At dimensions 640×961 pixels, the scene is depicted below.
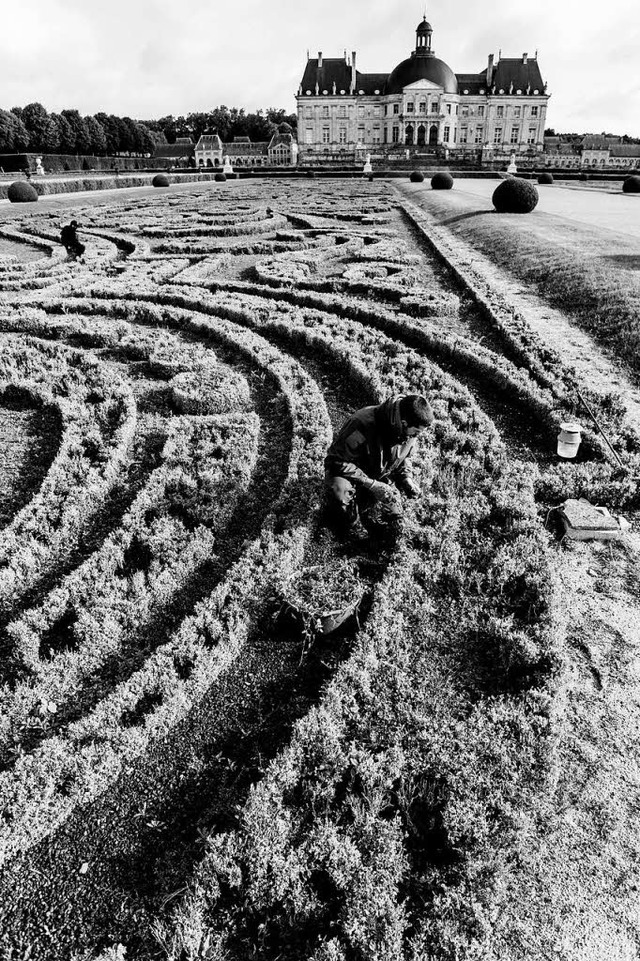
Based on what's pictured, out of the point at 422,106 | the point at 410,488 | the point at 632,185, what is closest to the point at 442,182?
the point at 632,185

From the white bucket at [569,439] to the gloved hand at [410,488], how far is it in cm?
193

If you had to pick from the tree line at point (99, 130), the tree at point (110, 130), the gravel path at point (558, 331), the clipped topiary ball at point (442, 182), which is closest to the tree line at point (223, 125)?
the tree line at point (99, 130)

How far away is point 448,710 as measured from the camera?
142 inches

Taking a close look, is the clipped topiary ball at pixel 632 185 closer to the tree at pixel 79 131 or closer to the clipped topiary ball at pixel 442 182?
the clipped topiary ball at pixel 442 182

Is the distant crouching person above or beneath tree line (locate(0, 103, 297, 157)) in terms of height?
beneath

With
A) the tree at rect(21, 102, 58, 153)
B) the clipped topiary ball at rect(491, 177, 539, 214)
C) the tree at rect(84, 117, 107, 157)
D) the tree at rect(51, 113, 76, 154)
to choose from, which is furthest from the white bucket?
the tree at rect(84, 117, 107, 157)

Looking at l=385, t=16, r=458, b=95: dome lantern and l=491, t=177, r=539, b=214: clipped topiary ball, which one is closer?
l=491, t=177, r=539, b=214: clipped topiary ball

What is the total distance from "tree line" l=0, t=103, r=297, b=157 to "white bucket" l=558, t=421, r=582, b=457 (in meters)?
85.7

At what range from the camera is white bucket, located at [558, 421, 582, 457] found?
6316 mm

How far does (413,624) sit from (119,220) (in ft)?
78.6

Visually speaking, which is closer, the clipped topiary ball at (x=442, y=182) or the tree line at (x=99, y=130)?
the clipped topiary ball at (x=442, y=182)

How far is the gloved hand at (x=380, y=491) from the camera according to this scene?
4973 mm

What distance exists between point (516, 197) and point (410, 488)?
71.6 feet

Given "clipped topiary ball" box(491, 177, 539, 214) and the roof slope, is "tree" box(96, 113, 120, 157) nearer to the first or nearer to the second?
the roof slope
